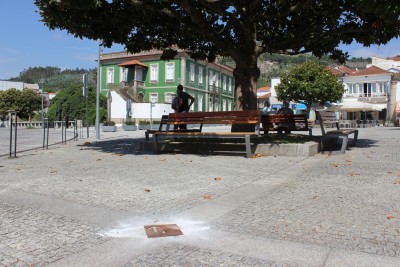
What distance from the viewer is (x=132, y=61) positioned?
4862 centimetres

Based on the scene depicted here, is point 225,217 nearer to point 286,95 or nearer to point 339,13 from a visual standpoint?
point 339,13

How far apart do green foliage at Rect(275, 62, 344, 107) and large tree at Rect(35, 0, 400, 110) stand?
33.5m

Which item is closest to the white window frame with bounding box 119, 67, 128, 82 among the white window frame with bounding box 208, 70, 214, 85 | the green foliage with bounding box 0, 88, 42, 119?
the white window frame with bounding box 208, 70, 214, 85

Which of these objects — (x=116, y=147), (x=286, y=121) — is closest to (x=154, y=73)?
(x=116, y=147)

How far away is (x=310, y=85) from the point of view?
4503cm

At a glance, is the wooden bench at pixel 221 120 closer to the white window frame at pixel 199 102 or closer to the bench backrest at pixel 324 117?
the bench backrest at pixel 324 117

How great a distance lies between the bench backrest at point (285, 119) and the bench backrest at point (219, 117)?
245 cm

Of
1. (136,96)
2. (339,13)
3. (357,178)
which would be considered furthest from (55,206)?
(136,96)

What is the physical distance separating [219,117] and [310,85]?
126 ft

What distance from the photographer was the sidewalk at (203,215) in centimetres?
294

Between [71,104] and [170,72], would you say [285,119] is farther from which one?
[71,104]

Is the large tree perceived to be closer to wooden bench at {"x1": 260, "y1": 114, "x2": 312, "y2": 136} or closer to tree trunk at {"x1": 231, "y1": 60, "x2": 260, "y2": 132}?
tree trunk at {"x1": 231, "y1": 60, "x2": 260, "y2": 132}

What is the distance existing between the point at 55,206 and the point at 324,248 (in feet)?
9.70

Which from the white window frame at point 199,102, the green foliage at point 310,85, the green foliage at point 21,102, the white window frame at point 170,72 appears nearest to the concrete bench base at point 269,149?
the green foliage at point 310,85
